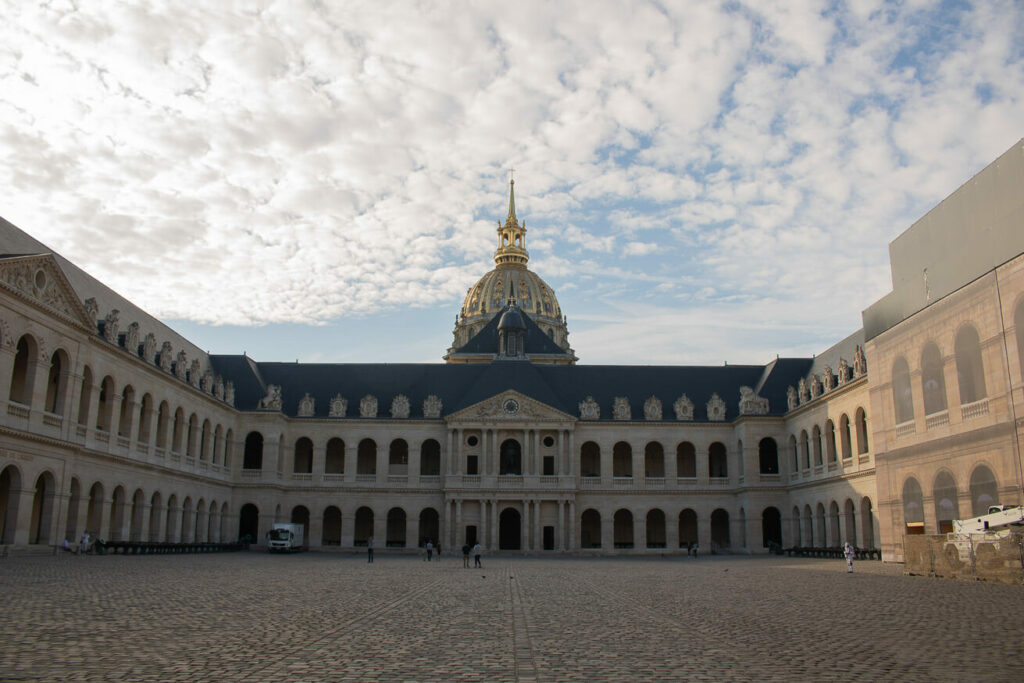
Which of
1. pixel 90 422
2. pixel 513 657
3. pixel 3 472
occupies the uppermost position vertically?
pixel 90 422

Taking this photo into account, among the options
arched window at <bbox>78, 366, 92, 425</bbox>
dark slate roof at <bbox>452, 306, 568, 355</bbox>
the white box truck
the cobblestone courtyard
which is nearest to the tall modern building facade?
arched window at <bbox>78, 366, 92, 425</bbox>

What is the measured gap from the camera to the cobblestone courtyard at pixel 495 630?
1240cm

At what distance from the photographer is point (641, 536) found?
73.4m

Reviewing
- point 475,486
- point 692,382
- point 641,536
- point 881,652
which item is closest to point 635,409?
point 692,382

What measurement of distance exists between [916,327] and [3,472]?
44420 mm

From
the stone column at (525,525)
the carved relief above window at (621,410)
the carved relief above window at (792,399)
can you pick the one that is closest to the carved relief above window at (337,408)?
the stone column at (525,525)

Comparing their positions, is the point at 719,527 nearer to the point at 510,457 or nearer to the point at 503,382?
the point at 510,457

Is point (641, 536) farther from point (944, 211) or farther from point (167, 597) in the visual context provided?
point (167, 597)

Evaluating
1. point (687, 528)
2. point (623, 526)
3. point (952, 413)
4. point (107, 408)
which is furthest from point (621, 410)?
point (107, 408)

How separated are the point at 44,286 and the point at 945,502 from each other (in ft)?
141

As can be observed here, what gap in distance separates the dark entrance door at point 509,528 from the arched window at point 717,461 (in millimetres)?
17413

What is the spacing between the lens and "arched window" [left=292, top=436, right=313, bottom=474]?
76.7 meters

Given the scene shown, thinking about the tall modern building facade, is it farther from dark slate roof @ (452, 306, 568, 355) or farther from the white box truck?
dark slate roof @ (452, 306, 568, 355)

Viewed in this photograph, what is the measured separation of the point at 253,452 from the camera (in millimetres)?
73250
